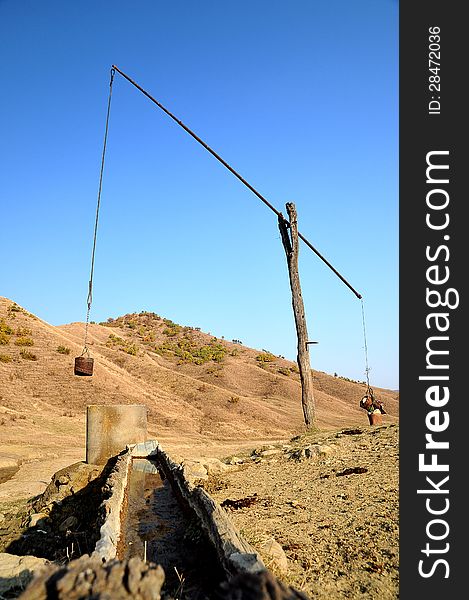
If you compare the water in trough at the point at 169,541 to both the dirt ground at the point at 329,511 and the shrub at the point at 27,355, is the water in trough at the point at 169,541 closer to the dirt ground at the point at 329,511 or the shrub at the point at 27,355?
the dirt ground at the point at 329,511

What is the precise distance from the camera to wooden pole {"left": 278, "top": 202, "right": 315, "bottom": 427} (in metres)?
13.7

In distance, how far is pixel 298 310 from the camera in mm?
14289

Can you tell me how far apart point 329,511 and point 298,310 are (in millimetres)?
8617

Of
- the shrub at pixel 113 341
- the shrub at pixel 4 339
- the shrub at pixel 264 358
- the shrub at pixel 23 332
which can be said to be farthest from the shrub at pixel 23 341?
the shrub at pixel 264 358

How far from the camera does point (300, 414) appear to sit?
2895cm

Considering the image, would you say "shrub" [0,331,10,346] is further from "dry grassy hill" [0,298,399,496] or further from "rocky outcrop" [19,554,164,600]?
"rocky outcrop" [19,554,164,600]

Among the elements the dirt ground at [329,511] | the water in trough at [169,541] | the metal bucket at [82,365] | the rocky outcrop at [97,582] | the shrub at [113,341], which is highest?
the shrub at [113,341]

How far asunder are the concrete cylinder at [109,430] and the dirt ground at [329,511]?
282cm

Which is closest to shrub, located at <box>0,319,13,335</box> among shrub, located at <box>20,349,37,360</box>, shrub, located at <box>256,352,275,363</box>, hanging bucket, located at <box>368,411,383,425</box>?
shrub, located at <box>20,349,37,360</box>

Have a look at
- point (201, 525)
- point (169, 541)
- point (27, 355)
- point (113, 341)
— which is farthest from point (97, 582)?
point (113, 341)

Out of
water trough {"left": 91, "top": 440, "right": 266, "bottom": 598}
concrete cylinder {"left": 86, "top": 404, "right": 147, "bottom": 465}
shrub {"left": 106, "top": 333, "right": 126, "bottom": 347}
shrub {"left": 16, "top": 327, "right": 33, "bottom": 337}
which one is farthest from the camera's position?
shrub {"left": 106, "top": 333, "right": 126, "bottom": 347}

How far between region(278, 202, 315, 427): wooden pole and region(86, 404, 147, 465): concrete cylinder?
185 inches

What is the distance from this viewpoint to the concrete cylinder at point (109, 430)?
440 inches

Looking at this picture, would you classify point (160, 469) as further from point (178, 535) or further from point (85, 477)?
point (178, 535)
